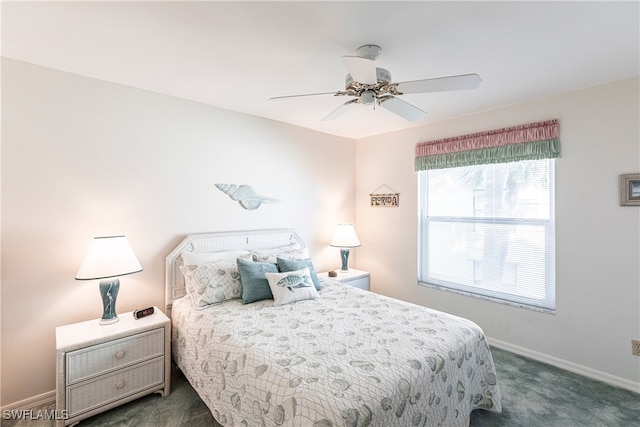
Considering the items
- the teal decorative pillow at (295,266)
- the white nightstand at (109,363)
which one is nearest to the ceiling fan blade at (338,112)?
the teal decorative pillow at (295,266)

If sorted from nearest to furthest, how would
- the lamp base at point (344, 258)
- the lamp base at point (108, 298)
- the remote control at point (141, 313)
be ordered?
the lamp base at point (108, 298) < the remote control at point (141, 313) < the lamp base at point (344, 258)

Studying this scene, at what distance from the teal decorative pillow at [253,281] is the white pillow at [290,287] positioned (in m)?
0.06

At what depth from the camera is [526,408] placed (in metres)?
2.13

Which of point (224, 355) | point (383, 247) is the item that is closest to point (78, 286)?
point (224, 355)

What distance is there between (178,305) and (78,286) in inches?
29.0

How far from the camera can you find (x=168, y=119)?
273cm

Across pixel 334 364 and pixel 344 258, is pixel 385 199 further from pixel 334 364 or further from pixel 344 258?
pixel 334 364

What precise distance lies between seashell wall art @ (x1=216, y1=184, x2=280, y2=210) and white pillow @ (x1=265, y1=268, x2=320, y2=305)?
989 millimetres

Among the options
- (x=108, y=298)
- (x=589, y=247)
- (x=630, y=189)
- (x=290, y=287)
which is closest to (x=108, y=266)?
(x=108, y=298)

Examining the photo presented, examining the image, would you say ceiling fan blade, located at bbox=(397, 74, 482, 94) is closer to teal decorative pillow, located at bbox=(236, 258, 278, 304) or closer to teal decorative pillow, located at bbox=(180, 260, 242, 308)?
teal decorative pillow, located at bbox=(236, 258, 278, 304)

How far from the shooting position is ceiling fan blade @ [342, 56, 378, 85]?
4.99 ft

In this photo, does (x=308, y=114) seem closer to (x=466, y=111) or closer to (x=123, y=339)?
(x=466, y=111)

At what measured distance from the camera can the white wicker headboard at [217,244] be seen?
2682mm

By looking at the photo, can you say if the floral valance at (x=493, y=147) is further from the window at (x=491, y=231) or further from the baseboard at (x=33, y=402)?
the baseboard at (x=33, y=402)
